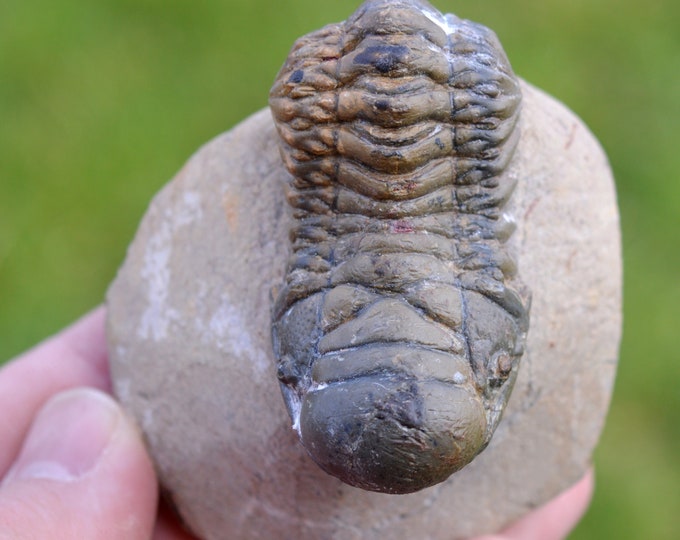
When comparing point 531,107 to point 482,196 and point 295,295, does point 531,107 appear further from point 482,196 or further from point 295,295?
point 295,295

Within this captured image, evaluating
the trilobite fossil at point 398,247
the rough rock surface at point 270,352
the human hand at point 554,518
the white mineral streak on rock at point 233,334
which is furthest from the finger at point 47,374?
the human hand at point 554,518

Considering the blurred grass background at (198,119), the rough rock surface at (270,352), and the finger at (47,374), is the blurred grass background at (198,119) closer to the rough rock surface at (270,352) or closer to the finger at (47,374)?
the finger at (47,374)

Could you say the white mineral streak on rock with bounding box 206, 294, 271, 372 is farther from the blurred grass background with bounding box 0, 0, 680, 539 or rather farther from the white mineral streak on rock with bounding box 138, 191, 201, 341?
the blurred grass background with bounding box 0, 0, 680, 539

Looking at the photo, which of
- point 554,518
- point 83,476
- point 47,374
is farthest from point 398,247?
point 47,374

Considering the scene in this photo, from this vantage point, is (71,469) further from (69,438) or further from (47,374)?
(47,374)

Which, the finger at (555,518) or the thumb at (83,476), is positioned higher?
the thumb at (83,476)

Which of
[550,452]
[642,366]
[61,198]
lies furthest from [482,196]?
[61,198]

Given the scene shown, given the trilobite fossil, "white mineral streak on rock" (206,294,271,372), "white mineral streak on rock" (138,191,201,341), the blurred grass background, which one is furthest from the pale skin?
the blurred grass background
